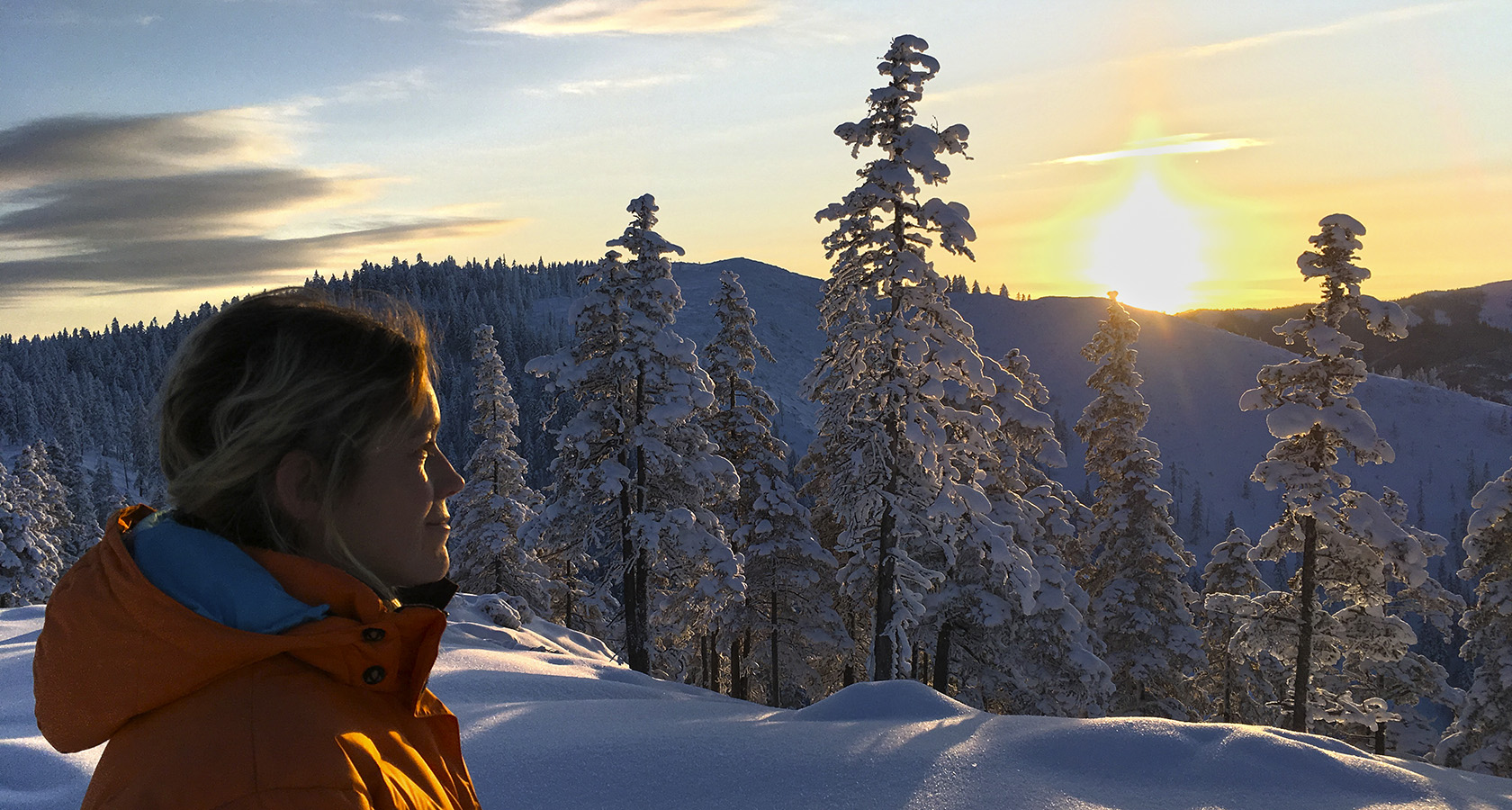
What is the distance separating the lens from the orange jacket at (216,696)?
1.42 m

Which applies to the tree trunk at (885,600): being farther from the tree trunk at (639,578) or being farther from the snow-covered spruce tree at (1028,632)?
the tree trunk at (639,578)

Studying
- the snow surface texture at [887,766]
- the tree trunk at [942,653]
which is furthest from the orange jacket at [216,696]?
the tree trunk at [942,653]

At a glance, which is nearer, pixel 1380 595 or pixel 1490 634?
pixel 1380 595

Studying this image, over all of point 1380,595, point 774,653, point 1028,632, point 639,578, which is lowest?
point 774,653

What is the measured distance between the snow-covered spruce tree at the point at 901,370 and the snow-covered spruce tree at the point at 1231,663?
54.6 feet

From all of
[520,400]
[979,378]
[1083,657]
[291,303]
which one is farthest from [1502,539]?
[520,400]

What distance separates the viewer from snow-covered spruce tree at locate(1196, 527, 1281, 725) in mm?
31234

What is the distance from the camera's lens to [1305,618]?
19.7 metres

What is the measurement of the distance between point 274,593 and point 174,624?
6.5 inches

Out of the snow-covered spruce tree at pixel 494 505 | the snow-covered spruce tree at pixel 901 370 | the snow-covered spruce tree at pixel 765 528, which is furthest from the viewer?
the snow-covered spruce tree at pixel 494 505

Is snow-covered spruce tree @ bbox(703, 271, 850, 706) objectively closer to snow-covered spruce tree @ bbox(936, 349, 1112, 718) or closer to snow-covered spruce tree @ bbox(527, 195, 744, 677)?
snow-covered spruce tree @ bbox(527, 195, 744, 677)

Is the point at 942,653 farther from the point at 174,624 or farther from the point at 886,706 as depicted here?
the point at 174,624

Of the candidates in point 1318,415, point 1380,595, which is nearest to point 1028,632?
point 1380,595

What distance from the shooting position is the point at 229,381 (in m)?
1.80
